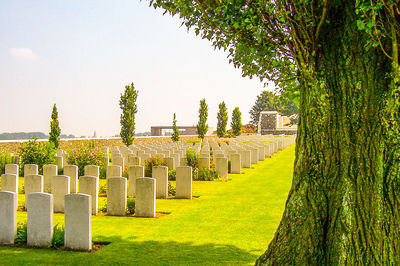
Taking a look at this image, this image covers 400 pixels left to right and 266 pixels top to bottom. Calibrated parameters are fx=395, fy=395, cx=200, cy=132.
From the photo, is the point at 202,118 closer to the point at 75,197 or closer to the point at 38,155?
the point at 38,155

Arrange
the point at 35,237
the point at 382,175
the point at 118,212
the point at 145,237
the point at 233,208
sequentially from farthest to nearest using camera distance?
the point at 233,208 → the point at 118,212 → the point at 145,237 → the point at 35,237 → the point at 382,175

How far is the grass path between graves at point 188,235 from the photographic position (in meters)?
6.25

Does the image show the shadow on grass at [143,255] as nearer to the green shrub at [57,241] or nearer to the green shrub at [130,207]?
the green shrub at [57,241]

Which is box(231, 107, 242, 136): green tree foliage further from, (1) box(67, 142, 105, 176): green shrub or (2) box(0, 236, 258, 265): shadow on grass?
(2) box(0, 236, 258, 265): shadow on grass

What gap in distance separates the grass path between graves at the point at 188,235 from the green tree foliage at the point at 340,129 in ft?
5.53

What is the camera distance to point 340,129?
192 inches

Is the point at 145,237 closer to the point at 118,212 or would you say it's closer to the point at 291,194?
the point at 118,212

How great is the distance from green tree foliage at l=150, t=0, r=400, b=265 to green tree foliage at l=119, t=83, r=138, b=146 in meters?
25.7

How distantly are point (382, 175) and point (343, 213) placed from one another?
63 cm

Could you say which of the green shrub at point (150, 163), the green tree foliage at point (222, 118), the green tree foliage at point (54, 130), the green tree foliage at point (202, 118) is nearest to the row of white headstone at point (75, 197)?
the green shrub at point (150, 163)

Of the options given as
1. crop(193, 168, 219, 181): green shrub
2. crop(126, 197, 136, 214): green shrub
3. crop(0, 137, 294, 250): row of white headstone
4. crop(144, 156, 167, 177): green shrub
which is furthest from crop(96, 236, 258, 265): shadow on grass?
crop(193, 168, 219, 181): green shrub

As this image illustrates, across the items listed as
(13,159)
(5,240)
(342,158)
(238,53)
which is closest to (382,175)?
(342,158)

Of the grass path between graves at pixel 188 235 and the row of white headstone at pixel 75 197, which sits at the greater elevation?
the row of white headstone at pixel 75 197

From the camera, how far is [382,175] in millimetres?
4609
